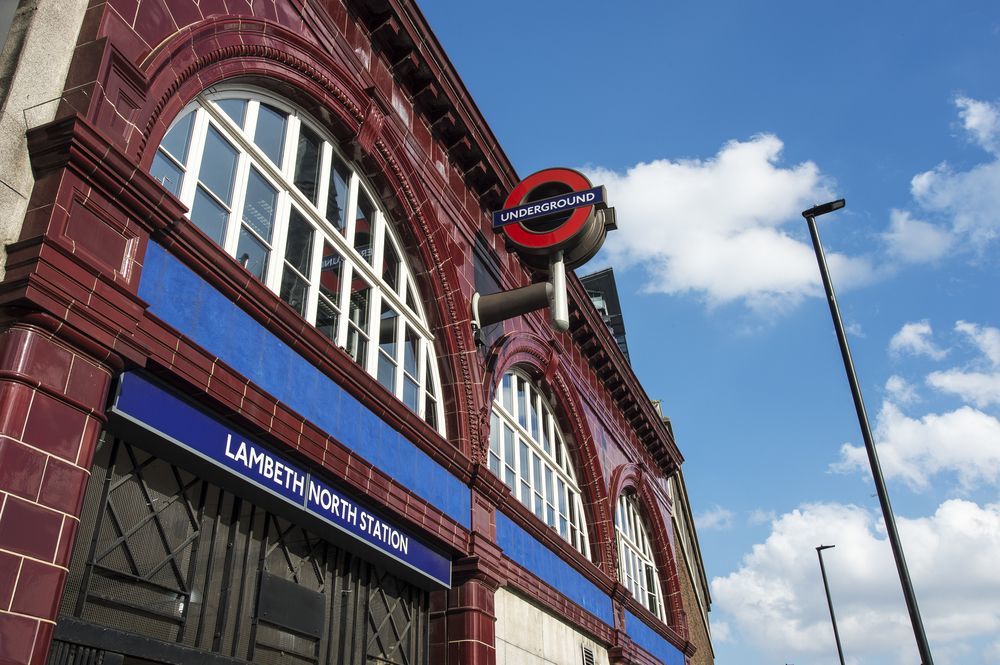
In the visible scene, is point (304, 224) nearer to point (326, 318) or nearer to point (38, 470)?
point (326, 318)

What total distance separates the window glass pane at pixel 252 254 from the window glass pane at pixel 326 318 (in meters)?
0.97

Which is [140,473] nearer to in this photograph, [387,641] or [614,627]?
[387,641]

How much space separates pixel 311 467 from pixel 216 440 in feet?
4.67

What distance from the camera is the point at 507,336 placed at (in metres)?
14.4

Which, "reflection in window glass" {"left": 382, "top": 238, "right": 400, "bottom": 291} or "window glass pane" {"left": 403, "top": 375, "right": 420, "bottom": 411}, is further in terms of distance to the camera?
"reflection in window glass" {"left": 382, "top": 238, "right": 400, "bottom": 291}

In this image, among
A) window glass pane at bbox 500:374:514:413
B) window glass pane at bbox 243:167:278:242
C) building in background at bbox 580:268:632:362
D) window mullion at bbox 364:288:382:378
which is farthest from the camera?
building in background at bbox 580:268:632:362

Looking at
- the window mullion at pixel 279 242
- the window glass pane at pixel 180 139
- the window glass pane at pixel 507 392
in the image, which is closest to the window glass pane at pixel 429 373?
the window glass pane at pixel 507 392

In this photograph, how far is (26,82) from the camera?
19.9 ft

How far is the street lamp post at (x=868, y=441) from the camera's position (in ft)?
32.4

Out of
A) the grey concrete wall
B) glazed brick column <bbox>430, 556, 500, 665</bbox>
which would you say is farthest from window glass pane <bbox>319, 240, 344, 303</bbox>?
glazed brick column <bbox>430, 556, 500, 665</bbox>

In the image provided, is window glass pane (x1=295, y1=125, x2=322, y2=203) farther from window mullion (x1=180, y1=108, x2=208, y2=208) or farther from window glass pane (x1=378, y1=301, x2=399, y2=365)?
window glass pane (x1=378, y1=301, x2=399, y2=365)

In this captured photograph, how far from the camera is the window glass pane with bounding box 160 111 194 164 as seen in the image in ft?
25.1

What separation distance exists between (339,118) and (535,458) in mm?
7852

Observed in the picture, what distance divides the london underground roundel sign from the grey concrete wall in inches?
327
